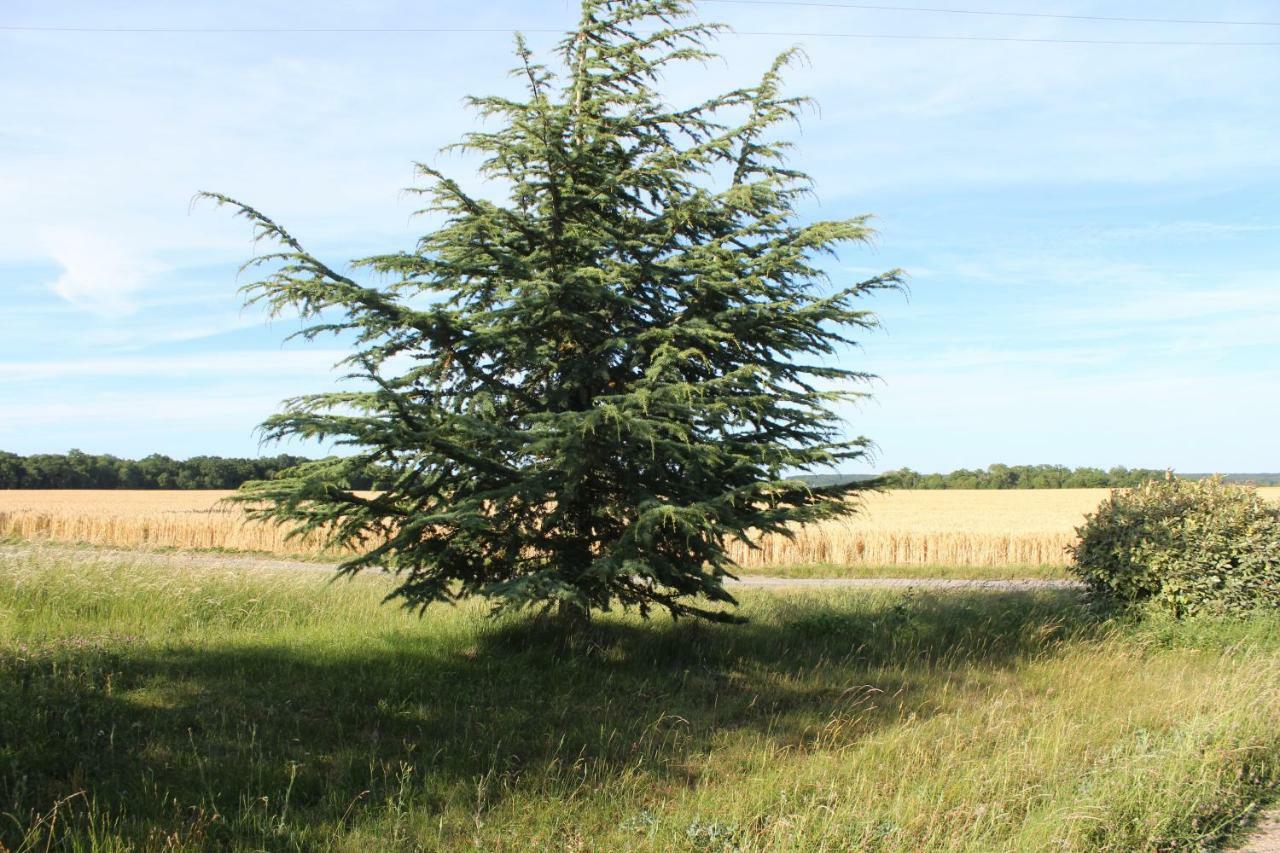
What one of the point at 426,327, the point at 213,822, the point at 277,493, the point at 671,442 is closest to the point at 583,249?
the point at 426,327

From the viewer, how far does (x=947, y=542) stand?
2369 cm

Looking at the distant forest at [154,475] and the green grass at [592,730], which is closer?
the green grass at [592,730]

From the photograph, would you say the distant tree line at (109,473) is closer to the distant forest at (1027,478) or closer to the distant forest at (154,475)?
the distant forest at (154,475)

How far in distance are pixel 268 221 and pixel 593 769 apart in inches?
193

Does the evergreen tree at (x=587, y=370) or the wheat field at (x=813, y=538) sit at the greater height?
the evergreen tree at (x=587, y=370)

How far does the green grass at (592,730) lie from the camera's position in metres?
4.83

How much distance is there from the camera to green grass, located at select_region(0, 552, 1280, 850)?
15.9 ft

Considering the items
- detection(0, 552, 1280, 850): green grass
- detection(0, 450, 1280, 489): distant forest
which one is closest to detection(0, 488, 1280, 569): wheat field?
detection(0, 552, 1280, 850): green grass

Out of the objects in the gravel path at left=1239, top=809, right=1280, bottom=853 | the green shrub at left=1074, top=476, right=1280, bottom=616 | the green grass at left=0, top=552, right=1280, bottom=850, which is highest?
the green shrub at left=1074, top=476, right=1280, bottom=616

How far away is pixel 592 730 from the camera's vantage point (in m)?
6.45

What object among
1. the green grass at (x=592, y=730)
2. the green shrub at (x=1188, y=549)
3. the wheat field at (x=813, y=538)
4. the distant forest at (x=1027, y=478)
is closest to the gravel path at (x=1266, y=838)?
the green grass at (x=592, y=730)

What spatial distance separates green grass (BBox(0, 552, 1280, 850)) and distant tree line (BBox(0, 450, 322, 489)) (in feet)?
212

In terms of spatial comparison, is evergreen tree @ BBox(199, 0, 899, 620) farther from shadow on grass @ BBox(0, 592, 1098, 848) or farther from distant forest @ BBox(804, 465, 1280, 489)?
distant forest @ BBox(804, 465, 1280, 489)

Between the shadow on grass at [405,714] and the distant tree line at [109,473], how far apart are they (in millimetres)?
64987
